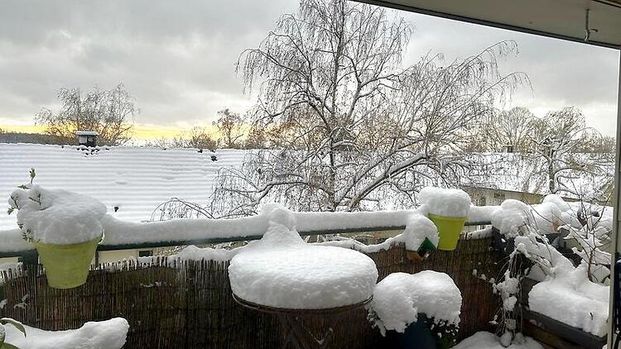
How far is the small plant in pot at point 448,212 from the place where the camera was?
7.91 ft

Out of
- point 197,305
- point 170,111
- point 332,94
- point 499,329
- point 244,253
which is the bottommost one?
point 499,329

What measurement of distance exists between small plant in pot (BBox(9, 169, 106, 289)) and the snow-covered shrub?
127 centimetres

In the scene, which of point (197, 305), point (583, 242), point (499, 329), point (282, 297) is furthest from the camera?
point (499, 329)

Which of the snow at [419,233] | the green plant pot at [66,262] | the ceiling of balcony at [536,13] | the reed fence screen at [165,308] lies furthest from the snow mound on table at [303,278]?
the ceiling of balcony at [536,13]

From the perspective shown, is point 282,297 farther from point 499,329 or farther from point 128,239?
point 499,329

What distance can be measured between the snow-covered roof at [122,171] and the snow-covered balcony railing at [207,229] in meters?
1.76

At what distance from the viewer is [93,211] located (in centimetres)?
161

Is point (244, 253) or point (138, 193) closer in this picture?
point (244, 253)

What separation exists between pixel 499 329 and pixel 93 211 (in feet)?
8.08

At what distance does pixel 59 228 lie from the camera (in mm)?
1500

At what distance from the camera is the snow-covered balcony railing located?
1.75 meters

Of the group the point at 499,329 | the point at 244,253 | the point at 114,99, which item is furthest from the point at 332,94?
the point at 244,253

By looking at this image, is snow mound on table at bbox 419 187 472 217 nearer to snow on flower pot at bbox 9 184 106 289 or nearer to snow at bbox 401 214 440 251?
snow at bbox 401 214 440 251

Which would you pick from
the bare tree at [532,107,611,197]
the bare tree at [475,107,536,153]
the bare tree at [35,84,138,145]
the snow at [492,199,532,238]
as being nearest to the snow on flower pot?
the snow at [492,199,532,238]
